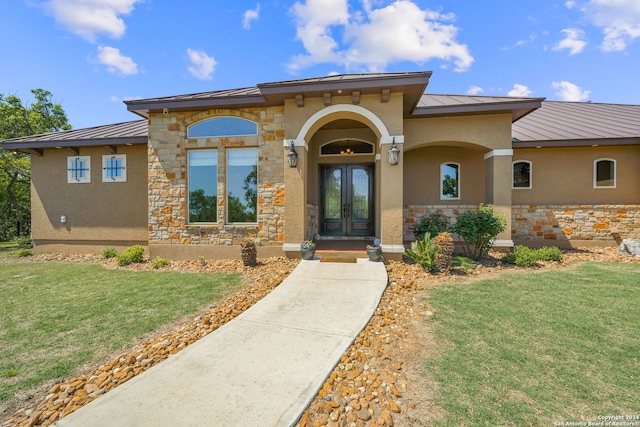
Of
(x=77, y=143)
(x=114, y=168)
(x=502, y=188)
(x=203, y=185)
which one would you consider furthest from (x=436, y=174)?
(x=77, y=143)

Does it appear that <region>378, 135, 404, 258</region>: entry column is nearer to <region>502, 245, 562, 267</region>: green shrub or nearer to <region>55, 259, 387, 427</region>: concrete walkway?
<region>55, 259, 387, 427</region>: concrete walkway

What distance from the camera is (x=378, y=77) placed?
6051mm

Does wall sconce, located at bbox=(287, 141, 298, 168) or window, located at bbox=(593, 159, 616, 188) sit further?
window, located at bbox=(593, 159, 616, 188)

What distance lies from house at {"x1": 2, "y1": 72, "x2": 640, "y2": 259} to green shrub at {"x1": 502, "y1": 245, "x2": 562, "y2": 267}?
28.1 inches

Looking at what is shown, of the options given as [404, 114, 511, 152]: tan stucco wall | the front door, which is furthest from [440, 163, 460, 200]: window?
the front door

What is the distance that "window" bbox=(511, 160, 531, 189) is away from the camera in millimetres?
9070

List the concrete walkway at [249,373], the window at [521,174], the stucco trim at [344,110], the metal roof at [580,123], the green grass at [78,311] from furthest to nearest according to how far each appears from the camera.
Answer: the window at [521,174] < the metal roof at [580,123] < the stucco trim at [344,110] < the green grass at [78,311] < the concrete walkway at [249,373]

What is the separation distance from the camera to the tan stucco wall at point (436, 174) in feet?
29.4

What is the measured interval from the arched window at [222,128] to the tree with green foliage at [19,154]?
9.66 metres

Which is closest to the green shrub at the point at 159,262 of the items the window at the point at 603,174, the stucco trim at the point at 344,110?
the stucco trim at the point at 344,110

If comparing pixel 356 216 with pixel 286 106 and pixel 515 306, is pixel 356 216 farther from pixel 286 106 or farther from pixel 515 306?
pixel 515 306

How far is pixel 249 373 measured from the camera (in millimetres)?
2467

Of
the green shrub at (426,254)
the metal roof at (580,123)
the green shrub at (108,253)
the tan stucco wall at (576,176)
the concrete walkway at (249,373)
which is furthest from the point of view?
the tan stucco wall at (576,176)

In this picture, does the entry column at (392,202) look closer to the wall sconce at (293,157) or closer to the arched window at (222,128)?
the wall sconce at (293,157)
